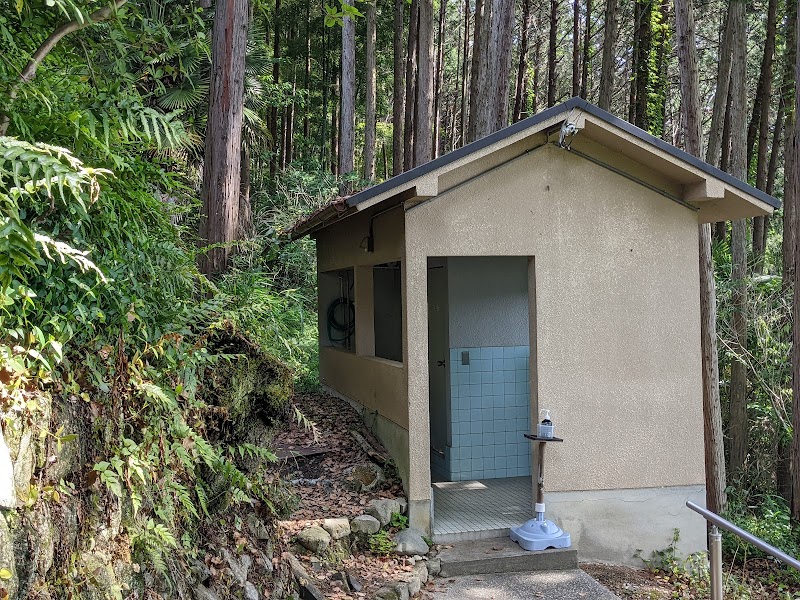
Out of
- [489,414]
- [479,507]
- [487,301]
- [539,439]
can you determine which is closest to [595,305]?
[539,439]

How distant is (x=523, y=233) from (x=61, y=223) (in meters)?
5.27

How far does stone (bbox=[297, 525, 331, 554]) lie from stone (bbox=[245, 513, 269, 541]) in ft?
5.08

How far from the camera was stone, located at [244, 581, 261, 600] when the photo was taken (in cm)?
430

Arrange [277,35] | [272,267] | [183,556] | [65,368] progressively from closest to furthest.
A: [65,368] → [183,556] → [272,267] → [277,35]

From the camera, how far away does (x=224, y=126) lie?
721cm

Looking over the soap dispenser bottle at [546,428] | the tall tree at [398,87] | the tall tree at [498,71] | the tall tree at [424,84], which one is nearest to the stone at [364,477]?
the soap dispenser bottle at [546,428]

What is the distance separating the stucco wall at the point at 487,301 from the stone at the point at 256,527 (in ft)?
14.7

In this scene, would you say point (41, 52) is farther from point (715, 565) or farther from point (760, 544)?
point (715, 565)

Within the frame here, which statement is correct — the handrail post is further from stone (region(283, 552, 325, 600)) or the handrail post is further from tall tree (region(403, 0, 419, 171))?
tall tree (region(403, 0, 419, 171))

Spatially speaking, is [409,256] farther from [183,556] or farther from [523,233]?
[183,556]

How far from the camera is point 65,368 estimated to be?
3.07 m

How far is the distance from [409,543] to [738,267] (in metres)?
9.02

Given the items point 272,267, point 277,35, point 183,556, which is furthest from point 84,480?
point 277,35

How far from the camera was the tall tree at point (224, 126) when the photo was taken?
Answer: 7.15 metres
